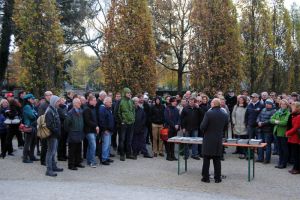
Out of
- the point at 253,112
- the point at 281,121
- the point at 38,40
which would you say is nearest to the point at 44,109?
the point at 253,112

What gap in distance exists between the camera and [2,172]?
9.95m

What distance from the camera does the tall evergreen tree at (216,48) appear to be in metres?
18.7

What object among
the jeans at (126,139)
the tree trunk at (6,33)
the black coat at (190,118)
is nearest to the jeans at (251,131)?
the black coat at (190,118)

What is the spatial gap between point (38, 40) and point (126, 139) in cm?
718

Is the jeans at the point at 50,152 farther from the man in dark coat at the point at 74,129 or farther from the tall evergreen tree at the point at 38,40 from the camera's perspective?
the tall evergreen tree at the point at 38,40

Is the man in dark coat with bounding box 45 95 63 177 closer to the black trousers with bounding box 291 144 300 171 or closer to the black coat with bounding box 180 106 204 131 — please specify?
the black coat with bounding box 180 106 204 131

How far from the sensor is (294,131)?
33.7ft

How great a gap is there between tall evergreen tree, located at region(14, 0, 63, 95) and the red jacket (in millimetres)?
10480

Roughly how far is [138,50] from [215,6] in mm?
4297

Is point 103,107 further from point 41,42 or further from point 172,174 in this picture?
point 41,42

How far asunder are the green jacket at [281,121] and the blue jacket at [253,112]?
1.09 meters

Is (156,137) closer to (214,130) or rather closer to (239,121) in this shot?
(239,121)

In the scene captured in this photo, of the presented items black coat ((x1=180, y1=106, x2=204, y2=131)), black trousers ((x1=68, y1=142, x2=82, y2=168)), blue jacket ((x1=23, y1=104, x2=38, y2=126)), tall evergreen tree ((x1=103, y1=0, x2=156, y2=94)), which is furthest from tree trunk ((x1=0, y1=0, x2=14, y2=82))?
black trousers ((x1=68, y1=142, x2=82, y2=168))

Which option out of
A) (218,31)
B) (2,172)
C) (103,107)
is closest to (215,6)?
(218,31)
